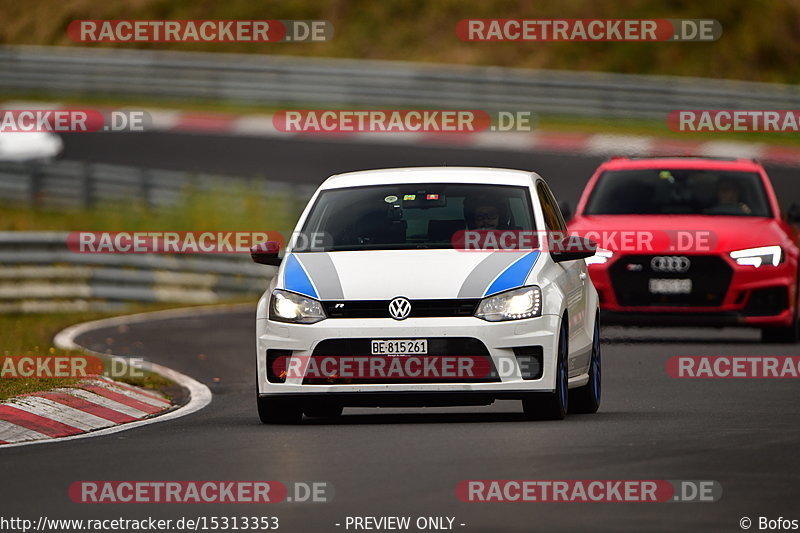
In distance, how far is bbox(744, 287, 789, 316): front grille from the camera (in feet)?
58.9

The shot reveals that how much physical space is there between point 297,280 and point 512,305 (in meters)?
1.33

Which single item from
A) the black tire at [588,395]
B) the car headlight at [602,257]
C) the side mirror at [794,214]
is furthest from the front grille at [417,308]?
the side mirror at [794,214]

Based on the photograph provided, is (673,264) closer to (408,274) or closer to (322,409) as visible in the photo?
(322,409)

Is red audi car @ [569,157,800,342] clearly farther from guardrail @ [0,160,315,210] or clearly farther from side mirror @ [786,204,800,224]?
guardrail @ [0,160,315,210]

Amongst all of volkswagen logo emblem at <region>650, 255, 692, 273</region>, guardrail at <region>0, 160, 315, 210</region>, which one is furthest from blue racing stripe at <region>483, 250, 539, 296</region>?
guardrail at <region>0, 160, 315, 210</region>

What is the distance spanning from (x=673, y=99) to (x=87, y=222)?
11424mm

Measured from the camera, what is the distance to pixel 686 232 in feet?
59.5

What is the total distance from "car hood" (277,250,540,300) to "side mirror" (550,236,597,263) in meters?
0.16

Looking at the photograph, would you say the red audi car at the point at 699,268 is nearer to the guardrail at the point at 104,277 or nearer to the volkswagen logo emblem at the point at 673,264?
the volkswagen logo emblem at the point at 673,264

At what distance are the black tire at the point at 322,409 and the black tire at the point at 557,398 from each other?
1.20m

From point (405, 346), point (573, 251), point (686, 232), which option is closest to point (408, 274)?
point (405, 346)

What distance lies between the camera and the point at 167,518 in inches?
339

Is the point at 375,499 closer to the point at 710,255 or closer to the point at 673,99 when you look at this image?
the point at 710,255

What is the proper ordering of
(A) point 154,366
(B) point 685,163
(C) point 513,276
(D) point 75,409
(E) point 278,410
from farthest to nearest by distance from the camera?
(B) point 685,163, (A) point 154,366, (D) point 75,409, (E) point 278,410, (C) point 513,276
